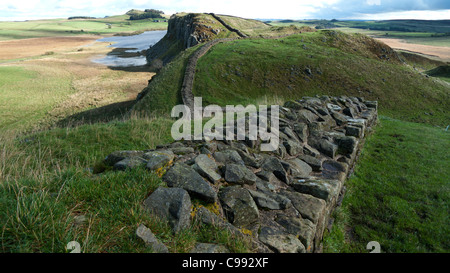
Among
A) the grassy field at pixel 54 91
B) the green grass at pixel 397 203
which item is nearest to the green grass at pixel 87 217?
the green grass at pixel 397 203

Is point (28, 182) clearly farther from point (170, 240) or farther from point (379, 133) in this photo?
point (379, 133)

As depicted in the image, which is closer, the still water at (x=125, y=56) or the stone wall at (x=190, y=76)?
the stone wall at (x=190, y=76)

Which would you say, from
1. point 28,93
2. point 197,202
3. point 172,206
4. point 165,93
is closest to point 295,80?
point 165,93

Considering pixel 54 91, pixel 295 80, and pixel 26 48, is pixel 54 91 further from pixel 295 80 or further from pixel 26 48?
pixel 26 48

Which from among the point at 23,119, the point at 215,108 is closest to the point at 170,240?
the point at 215,108

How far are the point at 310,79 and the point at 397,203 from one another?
2754cm

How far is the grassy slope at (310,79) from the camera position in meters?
27.7

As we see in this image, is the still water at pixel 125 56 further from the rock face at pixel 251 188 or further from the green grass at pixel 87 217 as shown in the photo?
the green grass at pixel 87 217

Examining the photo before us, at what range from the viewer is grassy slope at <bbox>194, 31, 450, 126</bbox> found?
90.9 ft

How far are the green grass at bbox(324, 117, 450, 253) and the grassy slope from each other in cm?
1683

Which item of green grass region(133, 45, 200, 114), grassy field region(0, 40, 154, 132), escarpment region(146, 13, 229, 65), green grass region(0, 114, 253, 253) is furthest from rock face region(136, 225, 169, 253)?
escarpment region(146, 13, 229, 65)

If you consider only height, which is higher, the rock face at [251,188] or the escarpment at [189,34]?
the escarpment at [189,34]

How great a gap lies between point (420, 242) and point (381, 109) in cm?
2699

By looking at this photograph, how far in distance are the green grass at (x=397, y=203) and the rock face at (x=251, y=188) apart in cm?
66
